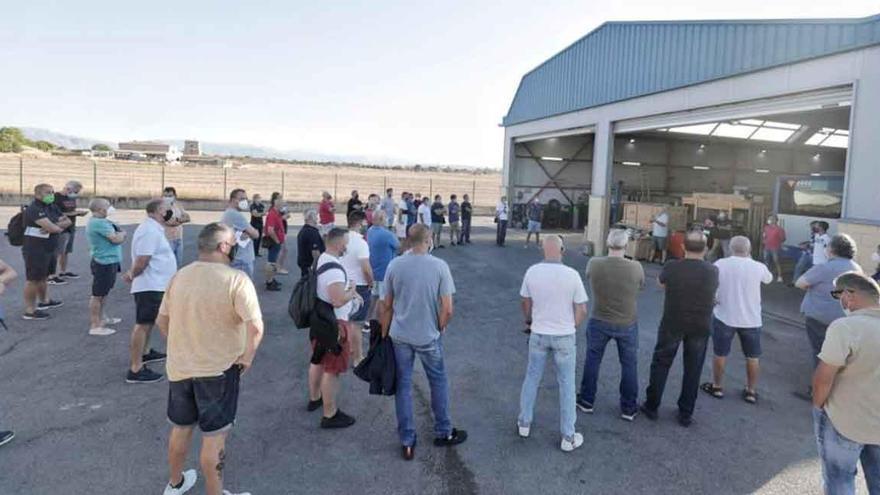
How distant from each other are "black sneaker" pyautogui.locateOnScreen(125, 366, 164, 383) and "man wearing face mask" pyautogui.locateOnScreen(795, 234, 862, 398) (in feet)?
20.8

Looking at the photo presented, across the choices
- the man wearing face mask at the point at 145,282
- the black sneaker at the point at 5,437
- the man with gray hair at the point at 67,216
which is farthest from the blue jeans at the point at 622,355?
the man with gray hair at the point at 67,216

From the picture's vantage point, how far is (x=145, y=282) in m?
5.10

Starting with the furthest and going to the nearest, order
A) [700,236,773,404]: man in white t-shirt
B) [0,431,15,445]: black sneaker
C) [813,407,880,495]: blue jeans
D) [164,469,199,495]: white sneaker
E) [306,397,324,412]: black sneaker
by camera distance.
Result: [700,236,773,404]: man in white t-shirt, [306,397,324,412]: black sneaker, [0,431,15,445]: black sneaker, [164,469,199,495]: white sneaker, [813,407,880,495]: blue jeans

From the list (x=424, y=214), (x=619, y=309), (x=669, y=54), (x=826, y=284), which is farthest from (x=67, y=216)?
(x=669, y=54)

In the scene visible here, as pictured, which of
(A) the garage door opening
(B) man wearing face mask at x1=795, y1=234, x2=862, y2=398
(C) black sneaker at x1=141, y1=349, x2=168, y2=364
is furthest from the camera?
(A) the garage door opening

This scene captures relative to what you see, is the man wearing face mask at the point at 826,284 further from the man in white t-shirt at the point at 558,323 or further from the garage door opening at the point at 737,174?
the garage door opening at the point at 737,174

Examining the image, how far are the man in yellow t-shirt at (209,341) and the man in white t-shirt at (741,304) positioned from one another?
437 centimetres

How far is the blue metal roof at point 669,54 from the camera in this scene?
8.81m

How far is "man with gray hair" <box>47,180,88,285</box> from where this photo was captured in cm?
841

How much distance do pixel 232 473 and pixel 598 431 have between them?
2.96 metres

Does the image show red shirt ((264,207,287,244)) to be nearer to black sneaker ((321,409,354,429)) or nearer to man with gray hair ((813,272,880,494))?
black sneaker ((321,409,354,429))

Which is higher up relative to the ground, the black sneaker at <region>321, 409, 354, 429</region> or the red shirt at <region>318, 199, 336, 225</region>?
the red shirt at <region>318, 199, 336, 225</region>

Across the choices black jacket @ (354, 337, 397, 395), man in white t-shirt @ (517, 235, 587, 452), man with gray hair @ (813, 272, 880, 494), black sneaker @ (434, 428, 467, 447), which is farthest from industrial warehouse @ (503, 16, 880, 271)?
black jacket @ (354, 337, 397, 395)

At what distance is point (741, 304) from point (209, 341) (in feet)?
15.6
